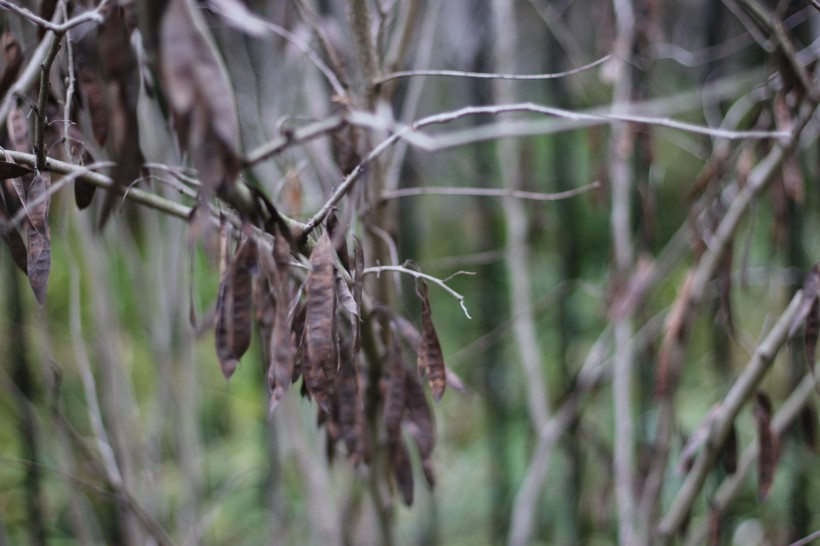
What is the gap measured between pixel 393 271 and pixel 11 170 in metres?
0.43

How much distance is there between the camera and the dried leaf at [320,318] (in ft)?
2.06

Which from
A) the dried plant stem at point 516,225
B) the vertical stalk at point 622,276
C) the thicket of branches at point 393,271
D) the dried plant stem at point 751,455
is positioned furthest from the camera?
the dried plant stem at point 516,225

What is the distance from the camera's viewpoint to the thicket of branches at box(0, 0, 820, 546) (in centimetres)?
74

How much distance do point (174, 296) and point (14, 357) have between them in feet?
2.37

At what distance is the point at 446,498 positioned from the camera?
2.78 meters

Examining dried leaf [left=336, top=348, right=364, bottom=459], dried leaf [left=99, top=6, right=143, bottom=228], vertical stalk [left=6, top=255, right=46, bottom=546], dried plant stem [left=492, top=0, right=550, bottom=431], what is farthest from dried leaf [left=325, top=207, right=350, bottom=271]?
vertical stalk [left=6, top=255, right=46, bottom=546]

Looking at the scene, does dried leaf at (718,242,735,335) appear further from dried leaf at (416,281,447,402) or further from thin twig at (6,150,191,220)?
thin twig at (6,150,191,220)

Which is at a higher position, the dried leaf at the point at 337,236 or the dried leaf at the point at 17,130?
the dried leaf at the point at 17,130

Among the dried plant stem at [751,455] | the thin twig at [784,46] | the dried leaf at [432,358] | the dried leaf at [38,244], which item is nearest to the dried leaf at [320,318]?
the dried leaf at [432,358]

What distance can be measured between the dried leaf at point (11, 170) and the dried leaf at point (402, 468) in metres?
0.52

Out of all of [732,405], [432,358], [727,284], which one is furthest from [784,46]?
[432,358]

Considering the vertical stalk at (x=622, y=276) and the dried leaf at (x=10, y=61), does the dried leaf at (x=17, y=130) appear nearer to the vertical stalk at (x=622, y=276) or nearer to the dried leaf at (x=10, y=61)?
the dried leaf at (x=10, y=61)

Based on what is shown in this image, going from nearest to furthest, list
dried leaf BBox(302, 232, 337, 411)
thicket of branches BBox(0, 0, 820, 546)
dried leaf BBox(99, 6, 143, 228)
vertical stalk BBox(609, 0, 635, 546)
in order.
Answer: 1. dried leaf BBox(99, 6, 143, 228)
2. dried leaf BBox(302, 232, 337, 411)
3. thicket of branches BBox(0, 0, 820, 546)
4. vertical stalk BBox(609, 0, 635, 546)

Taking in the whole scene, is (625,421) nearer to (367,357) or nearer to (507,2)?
(367,357)
